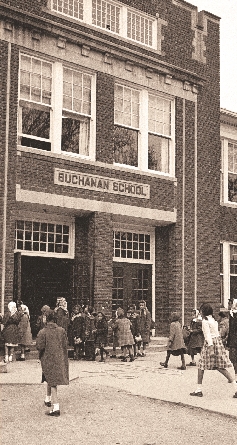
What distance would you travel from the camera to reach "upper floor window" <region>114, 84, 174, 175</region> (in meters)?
18.4

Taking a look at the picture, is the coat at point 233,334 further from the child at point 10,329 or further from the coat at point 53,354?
the child at point 10,329

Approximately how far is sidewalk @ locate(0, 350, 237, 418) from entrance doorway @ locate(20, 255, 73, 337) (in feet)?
7.39

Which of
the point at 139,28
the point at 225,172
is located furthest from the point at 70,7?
the point at 225,172

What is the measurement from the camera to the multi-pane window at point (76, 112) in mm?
17078

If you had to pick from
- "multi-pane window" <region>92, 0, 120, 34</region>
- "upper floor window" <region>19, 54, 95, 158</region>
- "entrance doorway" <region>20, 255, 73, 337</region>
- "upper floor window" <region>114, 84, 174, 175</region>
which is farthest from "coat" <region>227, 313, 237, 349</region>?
"multi-pane window" <region>92, 0, 120, 34</region>

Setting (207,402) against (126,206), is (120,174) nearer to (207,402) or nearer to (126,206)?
(126,206)

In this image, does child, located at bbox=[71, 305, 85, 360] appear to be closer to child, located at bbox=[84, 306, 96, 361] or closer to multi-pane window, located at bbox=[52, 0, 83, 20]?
child, located at bbox=[84, 306, 96, 361]

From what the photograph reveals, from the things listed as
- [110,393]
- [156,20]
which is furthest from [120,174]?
[110,393]

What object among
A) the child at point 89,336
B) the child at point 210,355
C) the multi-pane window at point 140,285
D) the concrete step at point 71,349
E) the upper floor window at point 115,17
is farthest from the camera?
the multi-pane window at point 140,285

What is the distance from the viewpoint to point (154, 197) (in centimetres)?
1877

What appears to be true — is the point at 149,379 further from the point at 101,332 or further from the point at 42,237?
the point at 42,237

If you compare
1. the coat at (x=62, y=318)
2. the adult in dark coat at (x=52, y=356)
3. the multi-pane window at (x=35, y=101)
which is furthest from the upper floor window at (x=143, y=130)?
the adult in dark coat at (x=52, y=356)

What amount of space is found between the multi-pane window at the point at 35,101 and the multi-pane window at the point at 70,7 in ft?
5.21

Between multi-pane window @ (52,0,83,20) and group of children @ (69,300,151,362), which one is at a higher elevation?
multi-pane window @ (52,0,83,20)
